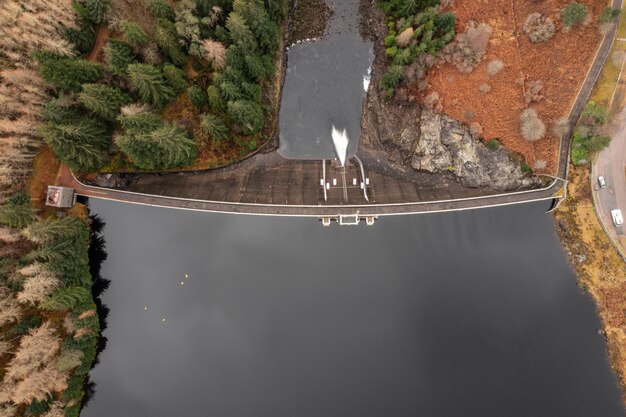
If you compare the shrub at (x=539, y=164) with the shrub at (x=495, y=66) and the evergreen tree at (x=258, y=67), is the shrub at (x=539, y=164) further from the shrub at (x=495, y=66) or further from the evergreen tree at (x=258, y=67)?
the evergreen tree at (x=258, y=67)

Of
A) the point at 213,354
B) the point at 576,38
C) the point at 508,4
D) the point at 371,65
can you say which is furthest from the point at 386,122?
the point at 213,354

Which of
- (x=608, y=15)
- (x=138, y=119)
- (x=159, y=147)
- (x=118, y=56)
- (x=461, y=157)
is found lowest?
(x=159, y=147)

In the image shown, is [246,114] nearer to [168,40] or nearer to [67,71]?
[168,40]

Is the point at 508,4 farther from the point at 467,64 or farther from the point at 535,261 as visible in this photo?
the point at 535,261

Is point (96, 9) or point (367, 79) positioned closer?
point (96, 9)

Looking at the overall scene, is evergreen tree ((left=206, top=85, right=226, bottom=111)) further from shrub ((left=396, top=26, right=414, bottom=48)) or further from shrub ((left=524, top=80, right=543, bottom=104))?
A: shrub ((left=524, top=80, right=543, bottom=104))

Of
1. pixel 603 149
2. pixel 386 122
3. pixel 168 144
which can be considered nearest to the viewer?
pixel 168 144

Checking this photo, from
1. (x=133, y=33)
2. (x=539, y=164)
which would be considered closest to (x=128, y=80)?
(x=133, y=33)
